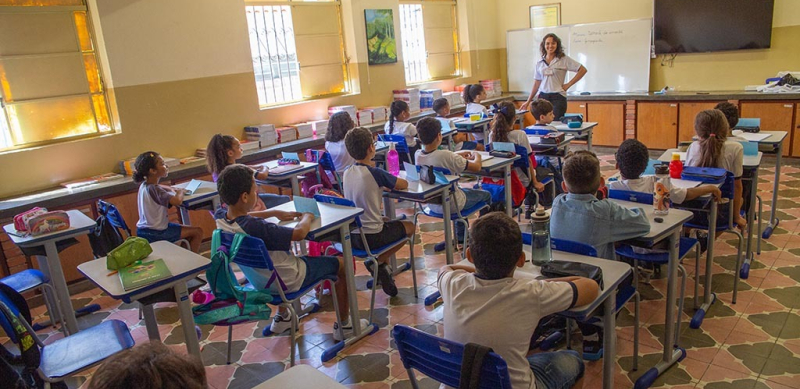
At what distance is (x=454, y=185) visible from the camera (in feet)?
13.0

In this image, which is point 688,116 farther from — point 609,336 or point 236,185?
point 236,185

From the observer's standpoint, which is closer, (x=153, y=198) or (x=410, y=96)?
(x=153, y=198)

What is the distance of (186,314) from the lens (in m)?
2.59

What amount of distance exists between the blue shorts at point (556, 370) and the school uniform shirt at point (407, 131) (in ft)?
11.8

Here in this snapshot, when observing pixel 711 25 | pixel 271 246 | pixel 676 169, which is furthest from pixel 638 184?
pixel 711 25

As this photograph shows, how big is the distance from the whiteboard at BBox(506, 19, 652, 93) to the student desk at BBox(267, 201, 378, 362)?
5958mm

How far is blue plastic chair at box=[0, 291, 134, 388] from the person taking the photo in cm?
225

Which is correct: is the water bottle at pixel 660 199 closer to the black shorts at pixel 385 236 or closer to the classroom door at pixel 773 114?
the black shorts at pixel 385 236

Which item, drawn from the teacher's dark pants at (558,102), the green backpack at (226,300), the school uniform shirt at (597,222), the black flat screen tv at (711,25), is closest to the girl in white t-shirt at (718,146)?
the school uniform shirt at (597,222)

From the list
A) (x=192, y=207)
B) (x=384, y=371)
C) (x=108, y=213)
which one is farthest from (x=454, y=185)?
(x=108, y=213)

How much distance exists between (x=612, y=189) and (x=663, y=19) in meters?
5.42

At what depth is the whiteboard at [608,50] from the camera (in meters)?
7.74

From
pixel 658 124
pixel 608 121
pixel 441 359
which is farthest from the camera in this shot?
pixel 608 121

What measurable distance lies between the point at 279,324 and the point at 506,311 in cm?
220
